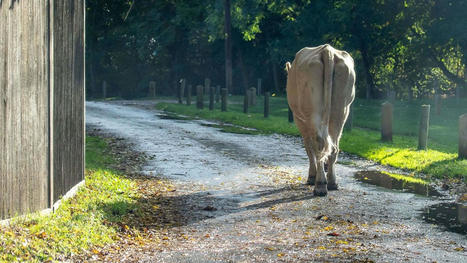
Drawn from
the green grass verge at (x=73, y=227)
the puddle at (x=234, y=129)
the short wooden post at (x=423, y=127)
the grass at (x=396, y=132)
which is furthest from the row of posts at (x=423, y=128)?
the green grass verge at (x=73, y=227)

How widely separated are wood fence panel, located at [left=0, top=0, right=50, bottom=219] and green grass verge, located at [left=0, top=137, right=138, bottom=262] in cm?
30

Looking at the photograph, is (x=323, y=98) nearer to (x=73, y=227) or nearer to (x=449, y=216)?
(x=449, y=216)

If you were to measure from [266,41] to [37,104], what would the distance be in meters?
42.9

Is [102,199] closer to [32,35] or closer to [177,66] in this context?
[32,35]

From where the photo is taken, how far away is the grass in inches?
550

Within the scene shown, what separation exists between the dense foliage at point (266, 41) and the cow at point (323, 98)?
87.3 feet

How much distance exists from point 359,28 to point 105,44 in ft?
63.4

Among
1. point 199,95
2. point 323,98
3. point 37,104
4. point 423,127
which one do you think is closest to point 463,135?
point 423,127

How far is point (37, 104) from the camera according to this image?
26.1 feet

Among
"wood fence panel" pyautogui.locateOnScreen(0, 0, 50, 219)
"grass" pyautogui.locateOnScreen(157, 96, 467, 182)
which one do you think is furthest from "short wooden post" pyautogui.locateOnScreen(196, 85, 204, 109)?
"wood fence panel" pyautogui.locateOnScreen(0, 0, 50, 219)

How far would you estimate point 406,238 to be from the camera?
25.0 feet

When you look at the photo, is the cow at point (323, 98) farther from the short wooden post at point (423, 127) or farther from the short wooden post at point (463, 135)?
the short wooden post at point (423, 127)

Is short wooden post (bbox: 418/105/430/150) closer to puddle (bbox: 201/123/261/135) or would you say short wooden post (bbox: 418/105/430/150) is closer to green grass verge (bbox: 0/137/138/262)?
puddle (bbox: 201/123/261/135)

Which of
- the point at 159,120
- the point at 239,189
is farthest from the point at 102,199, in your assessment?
the point at 159,120
